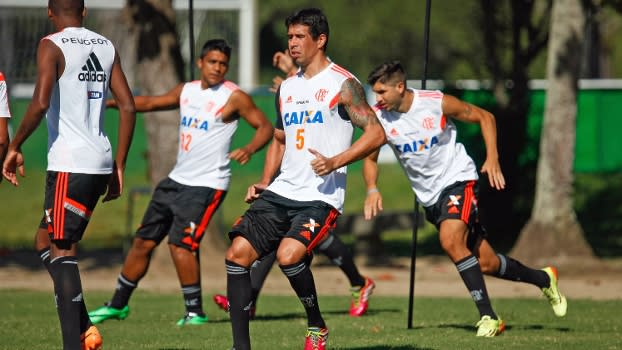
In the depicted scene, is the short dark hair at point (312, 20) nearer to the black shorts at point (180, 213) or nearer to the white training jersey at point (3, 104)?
the white training jersey at point (3, 104)

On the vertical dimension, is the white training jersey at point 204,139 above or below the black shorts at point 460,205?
above

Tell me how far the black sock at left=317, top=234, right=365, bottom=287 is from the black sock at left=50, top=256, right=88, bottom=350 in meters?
4.05

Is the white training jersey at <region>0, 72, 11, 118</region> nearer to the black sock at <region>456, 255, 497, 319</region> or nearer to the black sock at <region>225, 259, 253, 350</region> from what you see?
the black sock at <region>225, 259, 253, 350</region>

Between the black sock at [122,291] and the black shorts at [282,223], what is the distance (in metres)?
2.93

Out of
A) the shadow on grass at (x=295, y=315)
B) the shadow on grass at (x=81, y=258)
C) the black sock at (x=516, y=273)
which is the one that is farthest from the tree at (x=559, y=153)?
the shadow on grass at (x=81, y=258)

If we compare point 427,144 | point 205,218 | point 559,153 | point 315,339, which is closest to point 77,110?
point 315,339

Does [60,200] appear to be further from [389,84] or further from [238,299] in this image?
[389,84]

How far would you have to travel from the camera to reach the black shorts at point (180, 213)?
32.5ft

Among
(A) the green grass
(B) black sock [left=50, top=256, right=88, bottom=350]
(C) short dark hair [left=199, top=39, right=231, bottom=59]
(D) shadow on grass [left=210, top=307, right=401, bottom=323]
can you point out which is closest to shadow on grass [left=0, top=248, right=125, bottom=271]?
(A) the green grass

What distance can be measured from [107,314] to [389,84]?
11.1 feet

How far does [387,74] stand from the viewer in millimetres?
9164

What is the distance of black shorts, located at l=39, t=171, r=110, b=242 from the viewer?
6902 mm

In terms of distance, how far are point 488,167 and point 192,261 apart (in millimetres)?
2887

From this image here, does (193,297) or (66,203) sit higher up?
(66,203)
